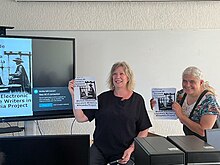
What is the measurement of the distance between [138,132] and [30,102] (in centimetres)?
105

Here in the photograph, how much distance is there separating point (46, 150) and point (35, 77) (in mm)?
1876

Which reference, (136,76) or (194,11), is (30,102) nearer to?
(136,76)

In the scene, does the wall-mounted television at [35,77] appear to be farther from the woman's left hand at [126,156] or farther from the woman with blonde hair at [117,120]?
the woman's left hand at [126,156]

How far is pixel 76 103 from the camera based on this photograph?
9.41 ft

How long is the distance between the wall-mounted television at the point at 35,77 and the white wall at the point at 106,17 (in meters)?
0.45

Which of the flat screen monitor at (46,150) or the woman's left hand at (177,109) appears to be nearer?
the flat screen monitor at (46,150)

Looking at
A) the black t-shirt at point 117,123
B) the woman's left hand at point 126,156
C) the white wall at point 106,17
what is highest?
the white wall at point 106,17

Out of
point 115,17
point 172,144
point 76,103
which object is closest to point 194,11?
point 115,17

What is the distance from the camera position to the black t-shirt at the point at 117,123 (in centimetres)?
302

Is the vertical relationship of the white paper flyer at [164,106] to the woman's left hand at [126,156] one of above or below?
above

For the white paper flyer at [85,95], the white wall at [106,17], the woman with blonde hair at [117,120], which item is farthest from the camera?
the white wall at [106,17]

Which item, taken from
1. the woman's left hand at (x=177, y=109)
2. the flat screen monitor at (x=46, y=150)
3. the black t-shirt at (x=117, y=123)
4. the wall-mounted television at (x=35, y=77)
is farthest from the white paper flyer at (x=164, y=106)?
the flat screen monitor at (x=46, y=150)

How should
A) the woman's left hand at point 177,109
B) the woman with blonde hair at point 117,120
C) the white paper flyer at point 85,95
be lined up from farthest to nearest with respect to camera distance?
1. the woman with blonde hair at point 117,120
2. the white paper flyer at point 85,95
3. the woman's left hand at point 177,109

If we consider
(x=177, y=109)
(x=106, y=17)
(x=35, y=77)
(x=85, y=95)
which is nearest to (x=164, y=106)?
(x=177, y=109)
